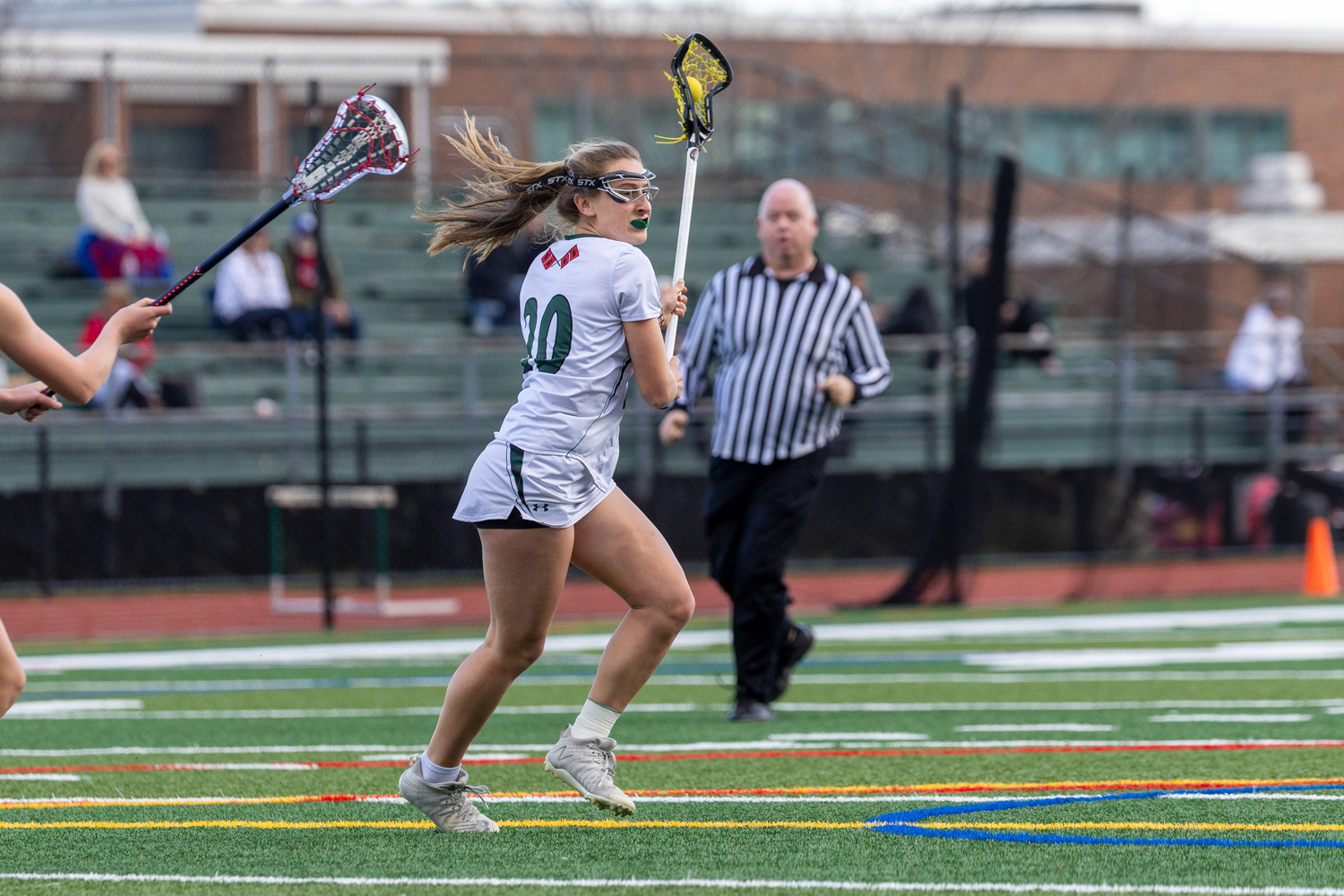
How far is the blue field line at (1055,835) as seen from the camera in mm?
4656

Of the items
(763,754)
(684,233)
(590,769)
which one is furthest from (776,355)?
(590,769)

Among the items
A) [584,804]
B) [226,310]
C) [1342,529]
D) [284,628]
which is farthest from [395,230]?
[584,804]

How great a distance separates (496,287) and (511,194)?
511 inches

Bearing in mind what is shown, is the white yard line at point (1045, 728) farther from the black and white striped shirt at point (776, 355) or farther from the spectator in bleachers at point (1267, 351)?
the spectator in bleachers at point (1267, 351)

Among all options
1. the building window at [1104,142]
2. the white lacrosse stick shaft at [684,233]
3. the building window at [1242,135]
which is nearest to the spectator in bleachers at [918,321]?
the white lacrosse stick shaft at [684,233]

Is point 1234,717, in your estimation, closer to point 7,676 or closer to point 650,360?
point 650,360

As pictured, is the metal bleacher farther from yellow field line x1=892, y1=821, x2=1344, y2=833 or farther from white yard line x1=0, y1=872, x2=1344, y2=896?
white yard line x1=0, y1=872, x2=1344, y2=896

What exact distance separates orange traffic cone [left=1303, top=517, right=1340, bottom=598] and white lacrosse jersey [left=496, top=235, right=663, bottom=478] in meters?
10.5

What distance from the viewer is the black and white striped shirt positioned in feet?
25.5

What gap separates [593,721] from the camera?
16.4 feet

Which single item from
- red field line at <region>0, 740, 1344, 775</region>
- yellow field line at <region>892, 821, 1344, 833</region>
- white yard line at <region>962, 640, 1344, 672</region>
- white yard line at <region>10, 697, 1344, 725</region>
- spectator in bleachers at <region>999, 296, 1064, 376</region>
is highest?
spectator in bleachers at <region>999, 296, 1064, 376</region>

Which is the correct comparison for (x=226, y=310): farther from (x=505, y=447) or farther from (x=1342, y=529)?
(x=505, y=447)

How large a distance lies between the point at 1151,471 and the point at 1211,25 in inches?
759

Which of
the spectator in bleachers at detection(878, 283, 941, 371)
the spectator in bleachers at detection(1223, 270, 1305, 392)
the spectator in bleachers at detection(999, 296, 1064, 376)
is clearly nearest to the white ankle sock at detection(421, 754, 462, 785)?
the spectator in bleachers at detection(878, 283, 941, 371)
